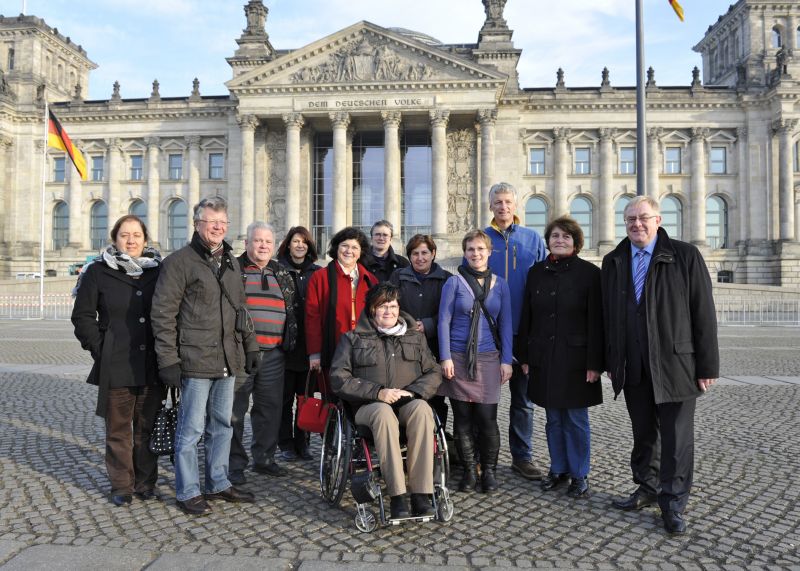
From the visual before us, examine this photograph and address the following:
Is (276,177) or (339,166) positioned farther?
(276,177)

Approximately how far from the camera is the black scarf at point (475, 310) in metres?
5.46

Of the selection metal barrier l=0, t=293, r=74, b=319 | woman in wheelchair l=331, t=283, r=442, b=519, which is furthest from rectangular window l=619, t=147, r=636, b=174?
woman in wheelchair l=331, t=283, r=442, b=519

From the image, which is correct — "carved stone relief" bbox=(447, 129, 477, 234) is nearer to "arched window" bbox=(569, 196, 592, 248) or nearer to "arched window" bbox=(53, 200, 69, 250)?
"arched window" bbox=(569, 196, 592, 248)

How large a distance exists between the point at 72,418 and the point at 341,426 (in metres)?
5.22

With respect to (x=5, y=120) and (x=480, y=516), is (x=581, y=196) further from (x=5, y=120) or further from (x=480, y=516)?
(x=5, y=120)

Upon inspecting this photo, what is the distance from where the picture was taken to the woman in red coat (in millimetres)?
5828

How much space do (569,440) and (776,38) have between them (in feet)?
178

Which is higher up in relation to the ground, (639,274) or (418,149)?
(418,149)

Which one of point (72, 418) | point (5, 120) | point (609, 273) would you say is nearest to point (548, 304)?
point (609, 273)

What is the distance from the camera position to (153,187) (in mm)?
45156

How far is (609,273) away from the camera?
5250 millimetres

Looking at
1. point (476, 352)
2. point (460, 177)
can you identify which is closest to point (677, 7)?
point (476, 352)

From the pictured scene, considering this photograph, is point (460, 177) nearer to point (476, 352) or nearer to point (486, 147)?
point (486, 147)

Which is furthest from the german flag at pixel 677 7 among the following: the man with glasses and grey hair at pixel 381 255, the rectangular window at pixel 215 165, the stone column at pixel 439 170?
the rectangular window at pixel 215 165
